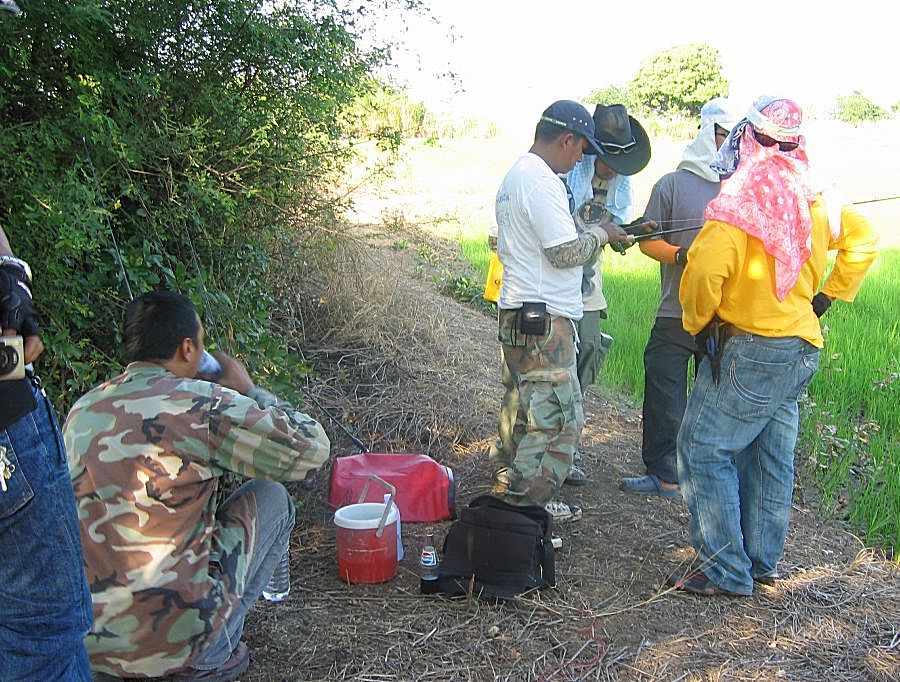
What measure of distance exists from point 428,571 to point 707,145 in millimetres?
2567

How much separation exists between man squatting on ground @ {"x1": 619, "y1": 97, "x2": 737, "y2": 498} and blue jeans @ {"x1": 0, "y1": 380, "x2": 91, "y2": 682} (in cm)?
309

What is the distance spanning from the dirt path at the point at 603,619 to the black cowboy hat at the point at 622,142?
1760 millimetres

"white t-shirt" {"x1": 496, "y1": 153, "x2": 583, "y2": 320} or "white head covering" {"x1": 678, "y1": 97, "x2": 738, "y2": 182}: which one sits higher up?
"white head covering" {"x1": 678, "y1": 97, "x2": 738, "y2": 182}

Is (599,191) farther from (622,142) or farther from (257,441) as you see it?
(257,441)

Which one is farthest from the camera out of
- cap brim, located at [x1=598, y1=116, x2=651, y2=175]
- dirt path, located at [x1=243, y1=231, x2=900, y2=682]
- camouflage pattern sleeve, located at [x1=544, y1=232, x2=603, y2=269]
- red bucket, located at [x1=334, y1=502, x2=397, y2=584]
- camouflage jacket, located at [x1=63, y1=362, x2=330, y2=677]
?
cap brim, located at [x1=598, y1=116, x2=651, y2=175]

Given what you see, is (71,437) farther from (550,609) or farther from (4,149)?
(550,609)

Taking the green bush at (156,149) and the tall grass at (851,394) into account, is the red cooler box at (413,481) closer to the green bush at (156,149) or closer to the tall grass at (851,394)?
the green bush at (156,149)

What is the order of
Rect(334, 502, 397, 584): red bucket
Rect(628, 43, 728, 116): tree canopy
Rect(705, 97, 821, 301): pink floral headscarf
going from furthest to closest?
Rect(628, 43, 728, 116): tree canopy
Rect(334, 502, 397, 584): red bucket
Rect(705, 97, 821, 301): pink floral headscarf

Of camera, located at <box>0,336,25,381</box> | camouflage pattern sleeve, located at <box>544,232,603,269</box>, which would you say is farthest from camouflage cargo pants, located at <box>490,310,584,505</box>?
camera, located at <box>0,336,25,381</box>

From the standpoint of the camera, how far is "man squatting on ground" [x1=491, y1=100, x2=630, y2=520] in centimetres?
359

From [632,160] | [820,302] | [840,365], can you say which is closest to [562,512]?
[820,302]

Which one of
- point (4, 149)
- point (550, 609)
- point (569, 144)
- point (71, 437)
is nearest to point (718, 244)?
Result: point (569, 144)

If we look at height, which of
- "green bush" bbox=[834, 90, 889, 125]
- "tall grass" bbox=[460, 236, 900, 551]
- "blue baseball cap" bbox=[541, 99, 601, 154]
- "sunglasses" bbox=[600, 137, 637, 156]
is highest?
"green bush" bbox=[834, 90, 889, 125]

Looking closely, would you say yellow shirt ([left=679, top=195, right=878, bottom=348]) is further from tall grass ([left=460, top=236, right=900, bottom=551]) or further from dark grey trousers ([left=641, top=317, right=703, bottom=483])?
tall grass ([left=460, top=236, right=900, bottom=551])
